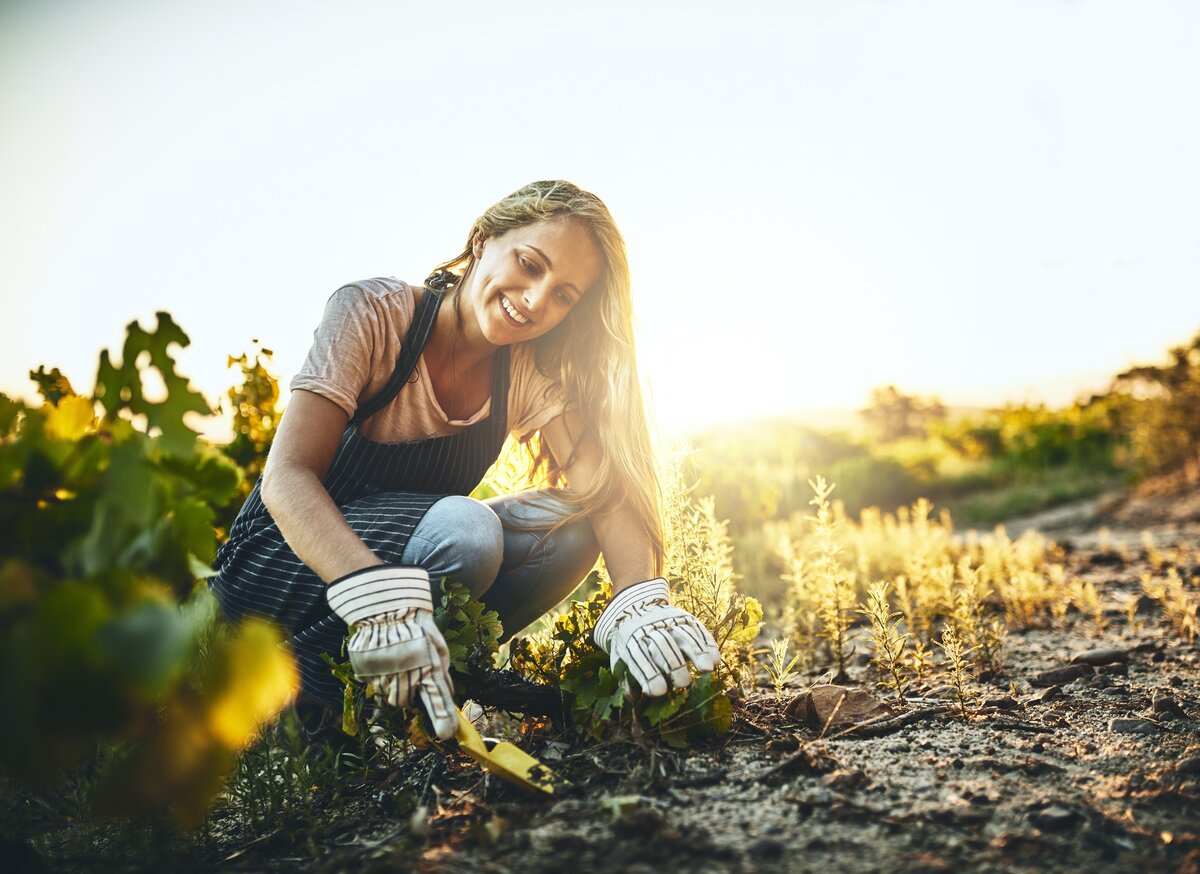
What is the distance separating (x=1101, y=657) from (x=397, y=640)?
90.0 inches

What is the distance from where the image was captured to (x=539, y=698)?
199 cm

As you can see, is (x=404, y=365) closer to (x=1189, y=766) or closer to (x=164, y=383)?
(x=164, y=383)

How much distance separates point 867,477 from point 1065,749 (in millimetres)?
9493

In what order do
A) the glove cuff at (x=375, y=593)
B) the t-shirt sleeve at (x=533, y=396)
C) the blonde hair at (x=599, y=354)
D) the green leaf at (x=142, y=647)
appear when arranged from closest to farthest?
the green leaf at (x=142, y=647)
the glove cuff at (x=375, y=593)
the blonde hair at (x=599, y=354)
the t-shirt sleeve at (x=533, y=396)

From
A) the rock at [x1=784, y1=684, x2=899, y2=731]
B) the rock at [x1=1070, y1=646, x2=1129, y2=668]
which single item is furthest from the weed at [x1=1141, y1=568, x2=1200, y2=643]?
the rock at [x1=784, y1=684, x2=899, y2=731]

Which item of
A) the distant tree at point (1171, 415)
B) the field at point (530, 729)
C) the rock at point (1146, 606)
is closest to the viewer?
the field at point (530, 729)

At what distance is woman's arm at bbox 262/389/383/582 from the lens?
182 cm

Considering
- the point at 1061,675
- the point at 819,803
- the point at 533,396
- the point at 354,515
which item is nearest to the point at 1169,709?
the point at 1061,675

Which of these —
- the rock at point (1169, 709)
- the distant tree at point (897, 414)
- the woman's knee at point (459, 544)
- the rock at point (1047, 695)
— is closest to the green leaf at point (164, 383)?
the woman's knee at point (459, 544)

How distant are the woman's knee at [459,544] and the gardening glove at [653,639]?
339 millimetres

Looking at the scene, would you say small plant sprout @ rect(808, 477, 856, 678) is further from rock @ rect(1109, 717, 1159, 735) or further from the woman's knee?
the woman's knee

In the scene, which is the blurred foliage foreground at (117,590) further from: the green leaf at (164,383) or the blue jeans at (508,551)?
the blue jeans at (508,551)

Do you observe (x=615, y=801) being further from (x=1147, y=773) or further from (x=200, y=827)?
(x=1147, y=773)

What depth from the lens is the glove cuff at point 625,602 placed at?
6.72 feet
